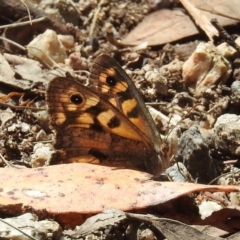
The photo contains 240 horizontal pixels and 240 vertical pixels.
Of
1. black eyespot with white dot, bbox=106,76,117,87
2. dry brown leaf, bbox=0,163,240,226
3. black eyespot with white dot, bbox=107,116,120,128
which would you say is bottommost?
dry brown leaf, bbox=0,163,240,226

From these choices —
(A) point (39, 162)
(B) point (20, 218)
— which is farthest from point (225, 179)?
(B) point (20, 218)

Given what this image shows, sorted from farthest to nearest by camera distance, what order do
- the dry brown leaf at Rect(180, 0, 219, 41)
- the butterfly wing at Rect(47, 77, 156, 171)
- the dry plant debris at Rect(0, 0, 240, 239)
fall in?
the dry brown leaf at Rect(180, 0, 219, 41) < the butterfly wing at Rect(47, 77, 156, 171) < the dry plant debris at Rect(0, 0, 240, 239)

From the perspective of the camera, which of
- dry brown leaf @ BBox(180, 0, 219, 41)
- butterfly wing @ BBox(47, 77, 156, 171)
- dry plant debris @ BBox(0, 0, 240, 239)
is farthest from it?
dry brown leaf @ BBox(180, 0, 219, 41)

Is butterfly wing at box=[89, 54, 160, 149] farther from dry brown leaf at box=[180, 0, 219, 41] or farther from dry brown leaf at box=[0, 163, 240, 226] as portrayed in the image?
dry brown leaf at box=[180, 0, 219, 41]

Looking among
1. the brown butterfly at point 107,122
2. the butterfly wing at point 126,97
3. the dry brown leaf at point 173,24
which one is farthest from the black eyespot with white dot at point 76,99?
the dry brown leaf at point 173,24

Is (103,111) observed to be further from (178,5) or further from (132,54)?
(178,5)

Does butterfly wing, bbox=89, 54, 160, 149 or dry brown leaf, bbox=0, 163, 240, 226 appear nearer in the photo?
dry brown leaf, bbox=0, 163, 240, 226

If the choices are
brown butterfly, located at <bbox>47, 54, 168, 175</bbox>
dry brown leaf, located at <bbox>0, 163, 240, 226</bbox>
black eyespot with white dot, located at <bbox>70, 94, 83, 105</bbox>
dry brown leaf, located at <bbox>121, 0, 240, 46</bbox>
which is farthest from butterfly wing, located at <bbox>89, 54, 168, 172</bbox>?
dry brown leaf, located at <bbox>121, 0, 240, 46</bbox>
